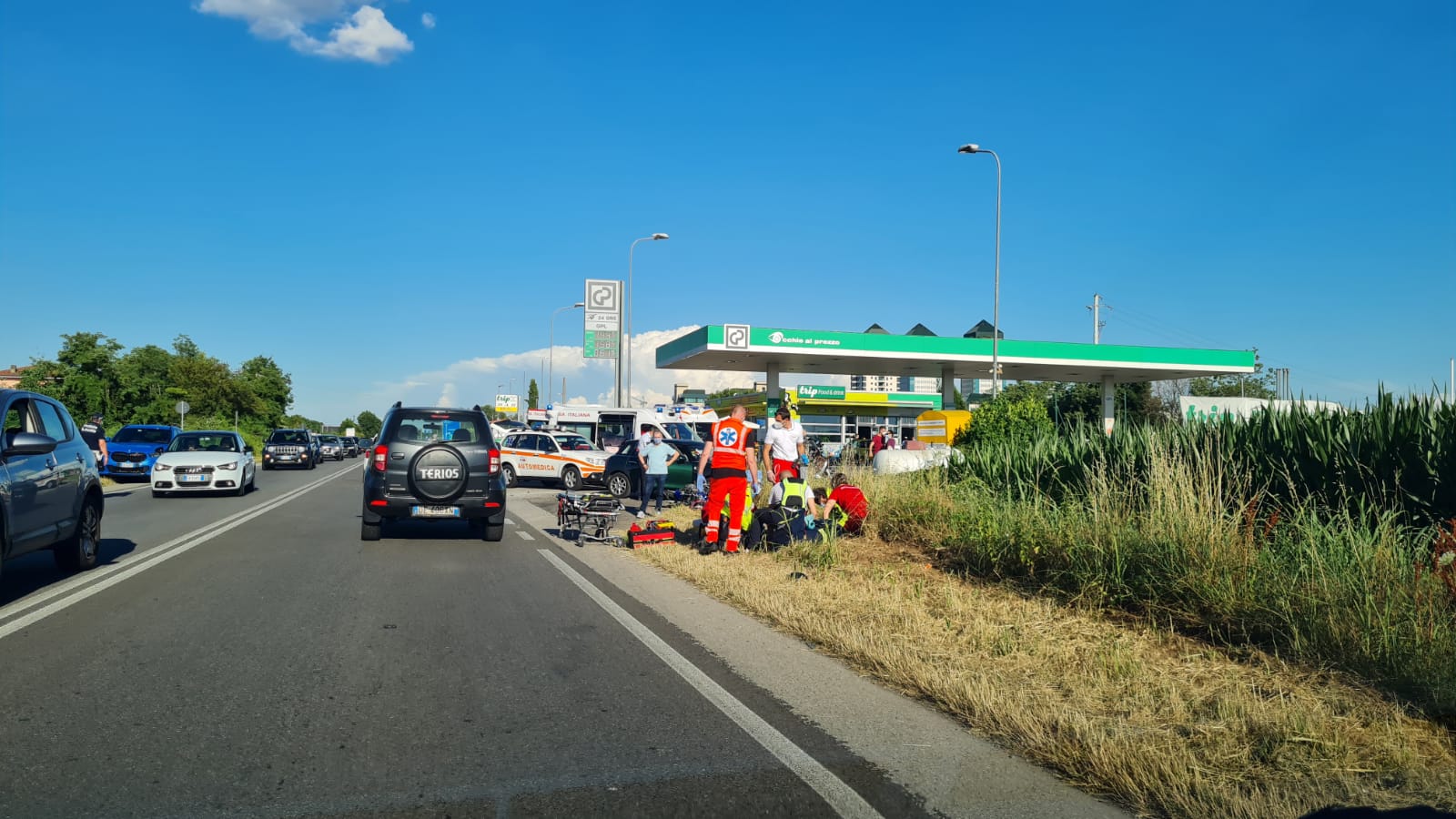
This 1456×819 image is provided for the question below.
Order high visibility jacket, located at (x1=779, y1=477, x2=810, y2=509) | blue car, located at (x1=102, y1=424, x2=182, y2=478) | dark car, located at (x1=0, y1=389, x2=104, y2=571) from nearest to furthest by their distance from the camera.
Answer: dark car, located at (x1=0, y1=389, x2=104, y2=571), high visibility jacket, located at (x1=779, y1=477, x2=810, y2=509), blue car, located at (x1=102, y1=424, x2=182, y2=478)

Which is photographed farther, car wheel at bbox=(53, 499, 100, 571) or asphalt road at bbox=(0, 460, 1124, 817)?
car wheel at bbox=(53, 499, 100, 571)

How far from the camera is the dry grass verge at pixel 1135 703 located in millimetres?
4191

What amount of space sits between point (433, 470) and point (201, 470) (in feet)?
36.4

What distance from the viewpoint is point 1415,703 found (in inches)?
206

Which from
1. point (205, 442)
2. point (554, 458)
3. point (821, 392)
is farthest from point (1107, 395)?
point (205, 442)

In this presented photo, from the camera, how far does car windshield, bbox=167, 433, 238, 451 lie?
2342 cm

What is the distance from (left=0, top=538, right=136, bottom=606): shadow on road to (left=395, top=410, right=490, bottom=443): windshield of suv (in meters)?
3.46

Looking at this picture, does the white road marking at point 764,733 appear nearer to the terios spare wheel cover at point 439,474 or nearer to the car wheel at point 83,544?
the terios spare wheel cover at point 439,474

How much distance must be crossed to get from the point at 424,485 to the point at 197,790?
28.9 feet

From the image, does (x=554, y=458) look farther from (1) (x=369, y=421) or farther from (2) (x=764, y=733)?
(1) (x=369, y=421)

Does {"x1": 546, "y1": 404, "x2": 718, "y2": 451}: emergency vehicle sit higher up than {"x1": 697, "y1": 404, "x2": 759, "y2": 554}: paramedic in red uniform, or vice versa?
{"x1": 546, "y1": 404, "x2": 718, "y2": 451}: emergency vehicle

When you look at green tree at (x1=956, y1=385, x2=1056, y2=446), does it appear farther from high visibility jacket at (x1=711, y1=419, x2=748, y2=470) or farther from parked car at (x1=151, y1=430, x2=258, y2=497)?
parked car at (x1=151, y1=430, x2=258, y2=497)

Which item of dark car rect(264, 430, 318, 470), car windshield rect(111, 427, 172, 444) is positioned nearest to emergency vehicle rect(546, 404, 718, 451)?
dark car rect(264, 430, 318, 470)

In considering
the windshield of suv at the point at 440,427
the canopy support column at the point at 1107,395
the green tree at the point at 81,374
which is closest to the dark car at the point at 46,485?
the windshield of suv at the point at 440,427
